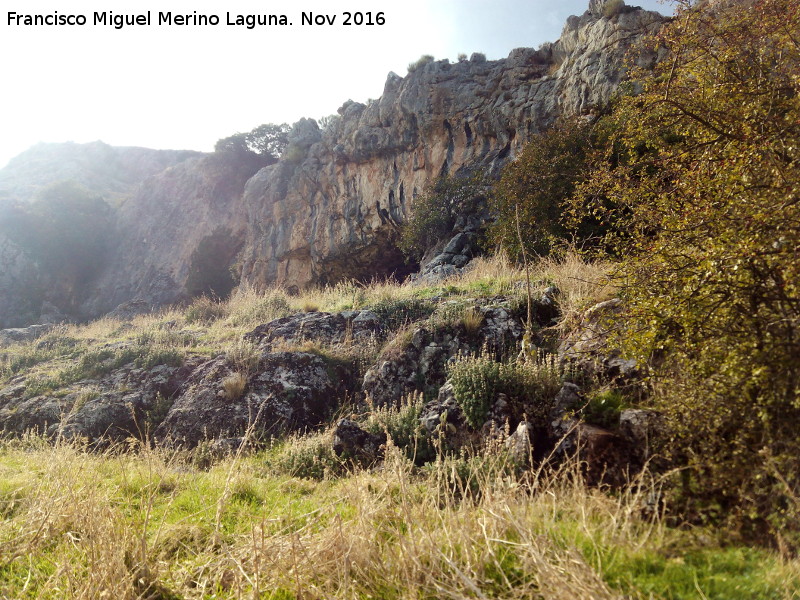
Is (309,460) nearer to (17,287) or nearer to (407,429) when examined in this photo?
(407,429)

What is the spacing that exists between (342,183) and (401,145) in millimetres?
4128

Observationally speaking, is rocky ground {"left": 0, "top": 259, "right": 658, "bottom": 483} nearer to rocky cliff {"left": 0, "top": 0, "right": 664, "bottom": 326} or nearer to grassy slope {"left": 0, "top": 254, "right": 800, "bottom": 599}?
grassy slope {"left": 0, "top": 254, "right": 800, "bottom": 599}

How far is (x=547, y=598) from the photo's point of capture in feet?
6.95

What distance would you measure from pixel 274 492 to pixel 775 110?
19.3ft

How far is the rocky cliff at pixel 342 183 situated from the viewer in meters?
16.8

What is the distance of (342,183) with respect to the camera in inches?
939

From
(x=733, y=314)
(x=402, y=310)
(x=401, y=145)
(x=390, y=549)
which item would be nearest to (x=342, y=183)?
(x=401, y=145)

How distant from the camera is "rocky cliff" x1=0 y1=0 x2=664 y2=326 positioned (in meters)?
16.8

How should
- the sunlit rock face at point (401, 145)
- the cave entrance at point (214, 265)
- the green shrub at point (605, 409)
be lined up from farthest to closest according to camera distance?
the cave entrance at point (214, 265)
the sunlit rock face at point (401, 145)
the green shrub at point (605, 409)

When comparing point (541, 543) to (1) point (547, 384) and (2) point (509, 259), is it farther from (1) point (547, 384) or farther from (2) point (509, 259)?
(2) point (509, 259)

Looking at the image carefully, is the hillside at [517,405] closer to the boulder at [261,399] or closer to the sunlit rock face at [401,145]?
the boulder at [261,399]

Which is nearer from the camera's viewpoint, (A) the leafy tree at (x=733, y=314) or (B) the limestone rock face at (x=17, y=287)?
(A) the leafy tree at (x=733, y=314)

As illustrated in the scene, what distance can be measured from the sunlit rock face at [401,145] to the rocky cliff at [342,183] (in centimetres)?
6

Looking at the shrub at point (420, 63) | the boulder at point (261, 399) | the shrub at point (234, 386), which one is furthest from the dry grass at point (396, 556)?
the shrub at point (420, 63)
